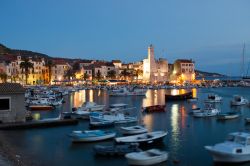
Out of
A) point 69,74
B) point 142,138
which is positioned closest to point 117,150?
point 142,138

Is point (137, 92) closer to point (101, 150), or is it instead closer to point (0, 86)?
point (0, 86)

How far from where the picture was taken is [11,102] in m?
28.0

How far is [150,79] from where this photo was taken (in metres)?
135

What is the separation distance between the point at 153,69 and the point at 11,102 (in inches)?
4303

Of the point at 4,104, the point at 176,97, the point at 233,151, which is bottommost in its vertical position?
the point at 233,151

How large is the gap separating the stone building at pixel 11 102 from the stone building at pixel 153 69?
10629 centimetres

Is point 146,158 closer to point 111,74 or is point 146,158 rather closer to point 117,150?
point 117,150

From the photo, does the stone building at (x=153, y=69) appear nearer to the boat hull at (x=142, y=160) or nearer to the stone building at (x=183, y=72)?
the stone building at (x=183, y=72)

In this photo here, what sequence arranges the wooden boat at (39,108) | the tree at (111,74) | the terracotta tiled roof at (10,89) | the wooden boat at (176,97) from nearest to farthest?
the terracotta tiled roof at (10,89), the wooden boat at (39,108), the wooden boat at (176,97), the tree at (111,74)

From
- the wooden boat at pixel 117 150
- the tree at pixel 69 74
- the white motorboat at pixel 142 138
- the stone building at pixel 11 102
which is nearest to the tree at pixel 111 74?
the tree at pixel 69 74

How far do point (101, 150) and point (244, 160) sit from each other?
8034 millimetres

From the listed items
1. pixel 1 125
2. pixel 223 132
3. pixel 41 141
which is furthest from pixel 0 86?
pixel 223 132

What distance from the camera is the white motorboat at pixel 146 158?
17.9 m

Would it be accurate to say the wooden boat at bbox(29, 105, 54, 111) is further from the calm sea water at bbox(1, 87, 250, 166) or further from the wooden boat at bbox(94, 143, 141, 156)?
the wooden boat at bbox(94, 143, 141, 156)
